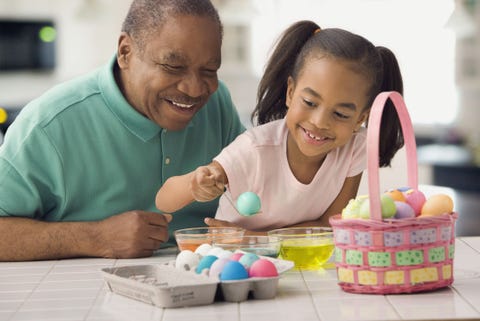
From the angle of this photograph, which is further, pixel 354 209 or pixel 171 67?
pixel 171 67

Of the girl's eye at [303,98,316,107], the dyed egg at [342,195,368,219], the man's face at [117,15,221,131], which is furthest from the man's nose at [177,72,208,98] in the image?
the dyed egg at [342,195,368,219]

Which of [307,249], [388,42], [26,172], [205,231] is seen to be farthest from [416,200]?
[388,42]

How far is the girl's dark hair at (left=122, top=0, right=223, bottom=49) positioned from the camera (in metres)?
2.02

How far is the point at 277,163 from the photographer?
2045 mm

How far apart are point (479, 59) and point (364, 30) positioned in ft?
2.76

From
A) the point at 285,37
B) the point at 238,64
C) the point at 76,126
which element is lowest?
the point at 238,64

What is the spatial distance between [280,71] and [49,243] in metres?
0.66

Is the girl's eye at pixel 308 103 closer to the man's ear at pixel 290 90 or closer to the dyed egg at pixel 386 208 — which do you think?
the man's ear at pixel 290 90

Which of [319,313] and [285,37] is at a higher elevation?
[285,37]

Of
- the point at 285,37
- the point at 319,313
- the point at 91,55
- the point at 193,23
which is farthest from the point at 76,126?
the point at 91,55

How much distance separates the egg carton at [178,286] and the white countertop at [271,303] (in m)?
0.01

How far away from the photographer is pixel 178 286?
4.67 ft

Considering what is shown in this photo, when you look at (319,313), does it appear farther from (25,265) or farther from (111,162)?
(111,162)

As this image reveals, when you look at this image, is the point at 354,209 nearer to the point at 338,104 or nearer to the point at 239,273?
the point at 239,273
